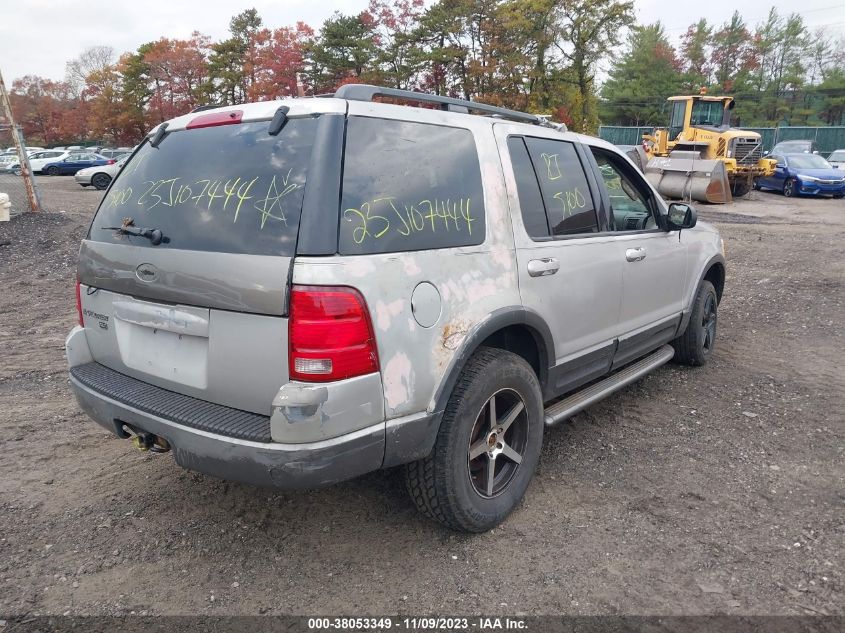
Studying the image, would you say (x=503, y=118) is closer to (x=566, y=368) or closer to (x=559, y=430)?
(x=566, y=368)

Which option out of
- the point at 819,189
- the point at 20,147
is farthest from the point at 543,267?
the point at 819,189

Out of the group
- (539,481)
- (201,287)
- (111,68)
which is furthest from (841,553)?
(111,68)

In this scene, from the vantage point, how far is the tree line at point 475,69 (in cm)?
3422

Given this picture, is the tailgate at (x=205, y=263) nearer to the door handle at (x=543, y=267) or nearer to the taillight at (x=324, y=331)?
the taillight at (x=324, y=331)

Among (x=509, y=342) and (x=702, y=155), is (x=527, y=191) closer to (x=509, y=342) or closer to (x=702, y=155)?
(x=509, y=342)

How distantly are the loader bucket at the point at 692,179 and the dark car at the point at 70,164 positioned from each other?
94.9 ft

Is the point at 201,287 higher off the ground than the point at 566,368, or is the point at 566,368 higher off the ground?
the point at 201,287

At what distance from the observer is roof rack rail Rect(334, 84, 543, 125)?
2.58 metres

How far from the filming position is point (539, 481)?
11.2ft

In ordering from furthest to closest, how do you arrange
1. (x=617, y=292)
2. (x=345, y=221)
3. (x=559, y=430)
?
(x=559, y=430), (x=617, y=292), (x=345, y=221)

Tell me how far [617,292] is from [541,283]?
0.86 m

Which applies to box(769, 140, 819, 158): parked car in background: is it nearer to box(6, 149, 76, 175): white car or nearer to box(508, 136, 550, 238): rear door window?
box(508, 136, 550, 238): rear door window

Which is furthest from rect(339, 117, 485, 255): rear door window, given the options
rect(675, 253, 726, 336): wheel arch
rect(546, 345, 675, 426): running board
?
rect(675, 253, 726, 336): wheel arch

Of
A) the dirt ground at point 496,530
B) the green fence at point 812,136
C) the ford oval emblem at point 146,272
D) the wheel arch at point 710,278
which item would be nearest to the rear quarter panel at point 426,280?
the ford oval emblem at point 146,272
